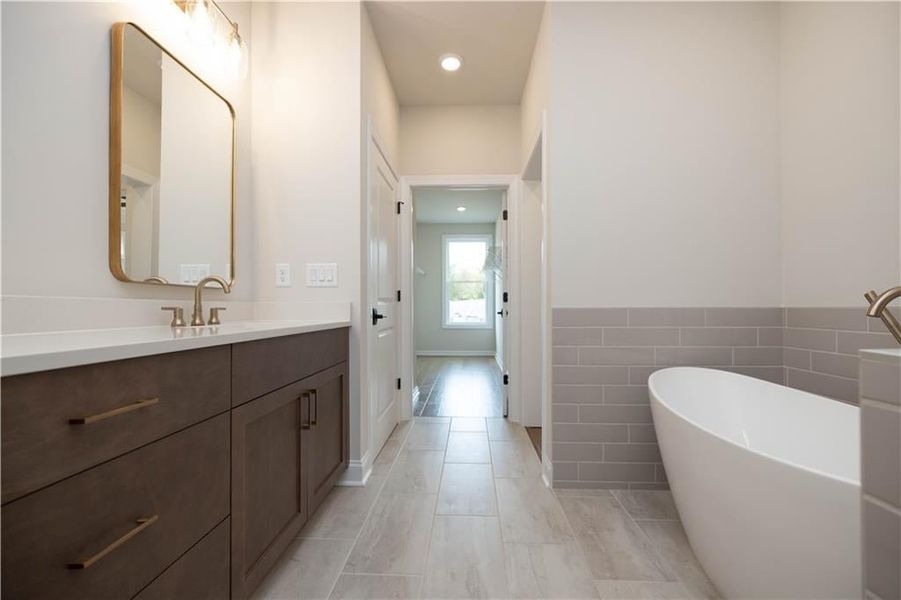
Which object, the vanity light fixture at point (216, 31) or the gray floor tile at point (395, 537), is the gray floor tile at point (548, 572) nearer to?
the gray floor tile at point (395, 537)

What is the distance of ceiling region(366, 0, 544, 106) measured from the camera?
2217 millimetres

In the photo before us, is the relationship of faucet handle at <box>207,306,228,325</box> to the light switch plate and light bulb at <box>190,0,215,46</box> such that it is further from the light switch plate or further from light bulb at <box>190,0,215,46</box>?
light bulb at <box>190,0,215,46</box>

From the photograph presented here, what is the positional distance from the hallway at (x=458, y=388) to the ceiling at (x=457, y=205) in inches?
92.3

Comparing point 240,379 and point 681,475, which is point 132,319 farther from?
point 681,475

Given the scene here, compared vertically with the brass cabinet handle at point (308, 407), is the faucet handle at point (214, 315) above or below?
above

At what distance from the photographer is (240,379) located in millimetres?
1114

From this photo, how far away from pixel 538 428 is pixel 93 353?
2855mm

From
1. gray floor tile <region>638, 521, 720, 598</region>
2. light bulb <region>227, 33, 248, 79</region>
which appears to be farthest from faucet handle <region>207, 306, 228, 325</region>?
gray floor tile <region>638, 521, 720, 598</region>

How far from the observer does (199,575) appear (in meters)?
0.92

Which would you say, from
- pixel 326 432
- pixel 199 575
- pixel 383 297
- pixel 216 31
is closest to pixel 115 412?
pixel 199 575

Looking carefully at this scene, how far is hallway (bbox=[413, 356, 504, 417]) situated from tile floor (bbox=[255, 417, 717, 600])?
1.23m

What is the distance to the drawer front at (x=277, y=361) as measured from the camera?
112 centimetres

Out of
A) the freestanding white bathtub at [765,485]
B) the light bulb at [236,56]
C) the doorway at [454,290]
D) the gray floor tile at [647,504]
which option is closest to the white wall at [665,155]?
the freestanding white bathtub at [765,485]

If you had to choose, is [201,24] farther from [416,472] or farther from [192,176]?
[416,472]
